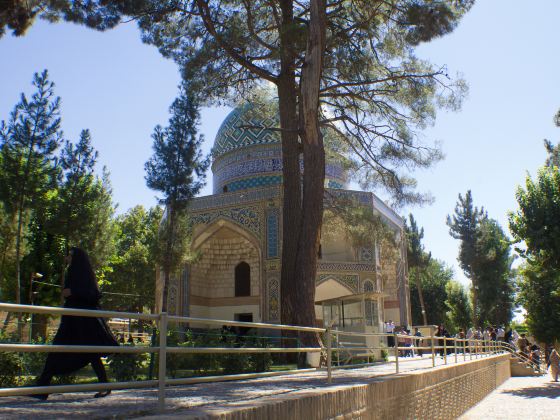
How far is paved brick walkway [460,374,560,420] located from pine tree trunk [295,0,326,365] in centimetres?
314

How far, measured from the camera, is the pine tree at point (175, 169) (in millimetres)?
13547

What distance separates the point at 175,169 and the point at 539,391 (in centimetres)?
1003

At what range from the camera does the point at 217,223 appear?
17.6 metres

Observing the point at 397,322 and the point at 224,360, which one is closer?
the point at 224,360

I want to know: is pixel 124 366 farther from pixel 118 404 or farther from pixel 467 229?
pixel 467 229

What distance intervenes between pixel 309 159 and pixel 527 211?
6659 millimetres

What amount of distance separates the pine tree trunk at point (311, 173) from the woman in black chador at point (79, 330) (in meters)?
4.75

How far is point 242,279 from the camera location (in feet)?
65.3

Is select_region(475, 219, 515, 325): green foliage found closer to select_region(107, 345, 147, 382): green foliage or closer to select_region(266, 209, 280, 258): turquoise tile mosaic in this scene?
select_region(266, 209, 280, 258): turquoise tile mosaic

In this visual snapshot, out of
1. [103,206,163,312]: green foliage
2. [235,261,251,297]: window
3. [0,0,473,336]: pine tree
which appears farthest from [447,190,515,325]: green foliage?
[0,0,473,336]: pine tree

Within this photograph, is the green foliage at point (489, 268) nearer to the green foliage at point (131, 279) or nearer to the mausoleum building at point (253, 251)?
the mausoleum building at point (253, 251)

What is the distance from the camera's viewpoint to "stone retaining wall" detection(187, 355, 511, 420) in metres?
2.85

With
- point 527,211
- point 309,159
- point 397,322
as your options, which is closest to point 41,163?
point 309,159

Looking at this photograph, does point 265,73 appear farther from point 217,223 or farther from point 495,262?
point 495,262
